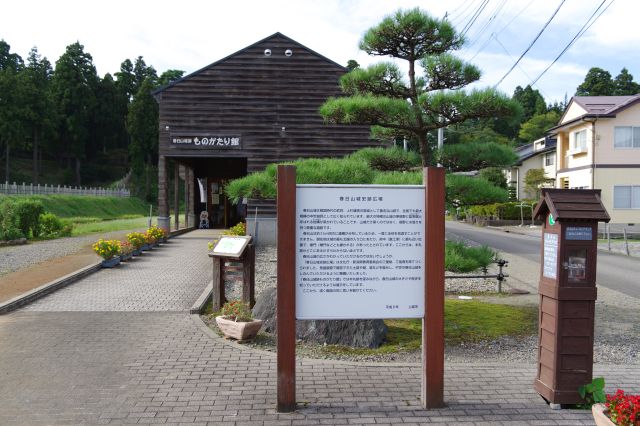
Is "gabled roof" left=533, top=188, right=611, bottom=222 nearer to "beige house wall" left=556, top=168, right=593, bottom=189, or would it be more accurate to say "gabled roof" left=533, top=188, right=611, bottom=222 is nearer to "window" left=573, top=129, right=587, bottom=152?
"beige house wall" left=556, top=168, right=593, bottom=189

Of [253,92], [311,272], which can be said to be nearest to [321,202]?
[311,272]

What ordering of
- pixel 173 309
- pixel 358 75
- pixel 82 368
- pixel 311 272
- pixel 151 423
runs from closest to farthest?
1. pixel 151 423
2. pixel 311 272
3. pixel 82 368
4. pixel 358 75
5. pixel 173 309

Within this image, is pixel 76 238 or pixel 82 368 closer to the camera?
pixel 82 368

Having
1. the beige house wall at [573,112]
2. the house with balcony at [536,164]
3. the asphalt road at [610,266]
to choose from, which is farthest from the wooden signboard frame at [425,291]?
the house with balcony at [536,164]

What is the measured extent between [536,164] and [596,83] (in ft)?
99.0

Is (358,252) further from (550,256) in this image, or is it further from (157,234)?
(157,234)

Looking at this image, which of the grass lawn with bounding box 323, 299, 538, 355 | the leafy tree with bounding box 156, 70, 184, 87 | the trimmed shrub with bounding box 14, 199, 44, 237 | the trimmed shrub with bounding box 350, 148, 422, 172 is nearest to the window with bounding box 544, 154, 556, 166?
the trimmed shrub with bounding box 14, 199, 44, 237

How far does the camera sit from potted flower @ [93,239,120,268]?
529 inches

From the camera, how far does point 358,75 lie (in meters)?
7.87

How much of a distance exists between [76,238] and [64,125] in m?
46.7

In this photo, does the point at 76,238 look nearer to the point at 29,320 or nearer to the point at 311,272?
the point at 29,320

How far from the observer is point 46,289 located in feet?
33.2

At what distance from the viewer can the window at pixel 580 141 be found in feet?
104

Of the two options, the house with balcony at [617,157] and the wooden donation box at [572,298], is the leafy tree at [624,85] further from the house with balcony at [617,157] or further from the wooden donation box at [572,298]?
the wooden donation box at [572,298]
